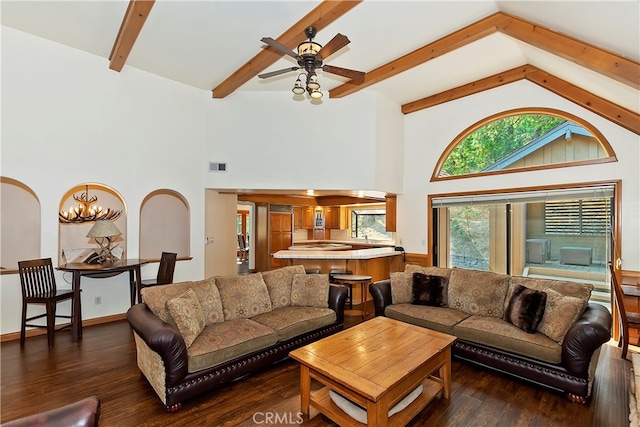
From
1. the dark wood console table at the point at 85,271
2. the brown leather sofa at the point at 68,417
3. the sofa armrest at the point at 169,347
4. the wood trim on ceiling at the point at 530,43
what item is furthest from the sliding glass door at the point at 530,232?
the brown leather sofa at the point at 68,417

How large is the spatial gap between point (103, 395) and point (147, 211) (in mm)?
4233

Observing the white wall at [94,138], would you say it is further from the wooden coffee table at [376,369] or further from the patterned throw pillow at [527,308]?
the patterned throw pillow at [527,308]

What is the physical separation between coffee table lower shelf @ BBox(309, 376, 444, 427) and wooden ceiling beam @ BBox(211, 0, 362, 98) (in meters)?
3.75

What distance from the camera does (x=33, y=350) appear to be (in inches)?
141

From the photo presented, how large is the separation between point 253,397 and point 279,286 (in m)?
1.42

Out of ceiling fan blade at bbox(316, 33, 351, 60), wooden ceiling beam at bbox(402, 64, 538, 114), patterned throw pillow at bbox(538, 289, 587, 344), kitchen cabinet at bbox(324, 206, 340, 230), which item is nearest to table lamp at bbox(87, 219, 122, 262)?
ceiling fan blade at bbox(316, 33, 351, 60)

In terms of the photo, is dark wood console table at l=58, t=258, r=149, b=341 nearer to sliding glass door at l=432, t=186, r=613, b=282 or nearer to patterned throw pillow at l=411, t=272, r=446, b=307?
patterned throw pillow at l=411, t=272, r=446, b=307

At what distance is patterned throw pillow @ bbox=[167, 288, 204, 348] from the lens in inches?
105

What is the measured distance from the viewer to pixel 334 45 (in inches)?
115

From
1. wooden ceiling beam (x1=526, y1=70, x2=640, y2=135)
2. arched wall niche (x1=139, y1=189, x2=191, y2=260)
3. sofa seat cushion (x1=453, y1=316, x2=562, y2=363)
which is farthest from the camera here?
arched wall niche (x1=139, y1=189, x2=191, y2=260)

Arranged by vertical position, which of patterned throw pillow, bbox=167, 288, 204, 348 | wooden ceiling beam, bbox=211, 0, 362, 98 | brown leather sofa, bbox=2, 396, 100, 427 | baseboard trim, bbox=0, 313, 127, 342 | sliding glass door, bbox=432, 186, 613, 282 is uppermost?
wooden ceiling beam, bbox=211, 0, 362, 98

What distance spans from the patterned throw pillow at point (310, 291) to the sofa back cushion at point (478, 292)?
1.66 meters

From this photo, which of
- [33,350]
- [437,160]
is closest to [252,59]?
[437,160]

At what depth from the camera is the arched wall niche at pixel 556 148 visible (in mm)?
4266
